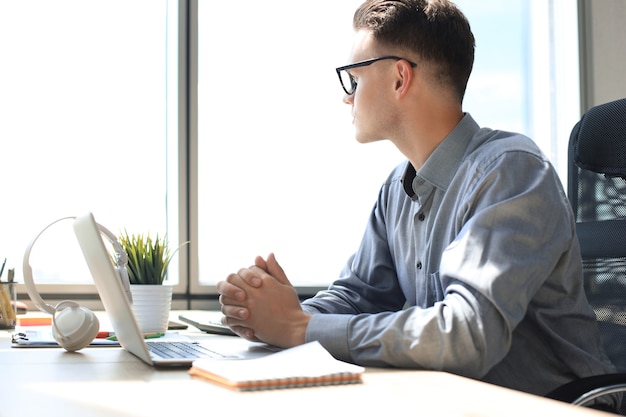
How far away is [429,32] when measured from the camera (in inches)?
70.3

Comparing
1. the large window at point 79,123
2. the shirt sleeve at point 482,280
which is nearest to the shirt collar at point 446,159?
the shirt sleeve at point 482,280

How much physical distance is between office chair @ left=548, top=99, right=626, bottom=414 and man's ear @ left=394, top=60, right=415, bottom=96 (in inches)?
15.2

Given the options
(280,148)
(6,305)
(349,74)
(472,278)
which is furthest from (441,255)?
(280,148)

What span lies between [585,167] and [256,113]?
163 centimetres

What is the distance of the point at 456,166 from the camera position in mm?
1733

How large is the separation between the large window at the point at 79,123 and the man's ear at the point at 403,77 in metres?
1.29

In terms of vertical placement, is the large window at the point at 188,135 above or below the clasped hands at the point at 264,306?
above

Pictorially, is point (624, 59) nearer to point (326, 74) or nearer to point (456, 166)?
point (326, 74)

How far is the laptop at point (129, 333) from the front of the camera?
1280mm

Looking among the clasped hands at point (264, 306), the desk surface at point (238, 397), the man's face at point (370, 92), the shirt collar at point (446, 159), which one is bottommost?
the desk surface at point (238, 397)

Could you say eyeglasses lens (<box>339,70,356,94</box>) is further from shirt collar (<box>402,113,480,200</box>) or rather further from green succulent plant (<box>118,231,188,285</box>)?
green succulent plant (<box>118,231,188,285</box>)

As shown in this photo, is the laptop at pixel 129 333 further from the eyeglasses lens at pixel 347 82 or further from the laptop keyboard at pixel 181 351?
the eyeglasses lens at pixel 347 82

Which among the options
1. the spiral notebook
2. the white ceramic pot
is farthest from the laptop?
the white ceramic pot

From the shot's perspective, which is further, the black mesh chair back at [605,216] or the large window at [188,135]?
the large window at [188,135]
